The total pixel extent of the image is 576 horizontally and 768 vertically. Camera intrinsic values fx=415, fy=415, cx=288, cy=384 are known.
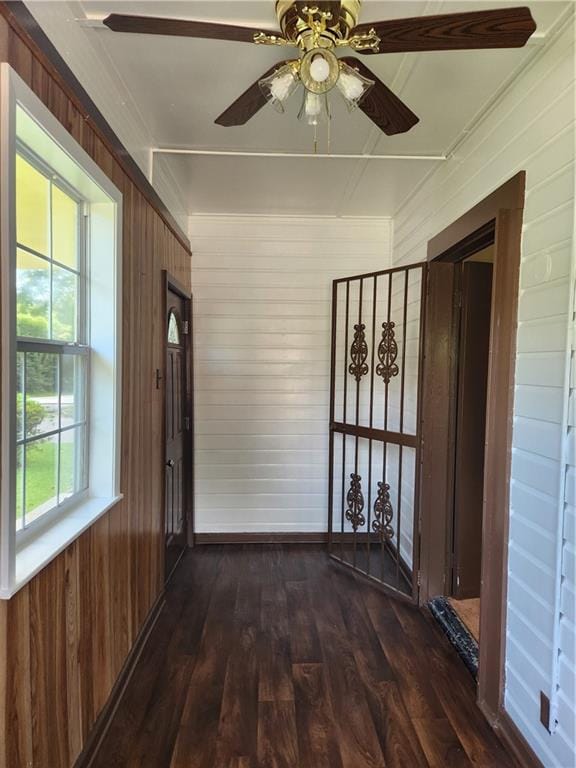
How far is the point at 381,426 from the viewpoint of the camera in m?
3.55

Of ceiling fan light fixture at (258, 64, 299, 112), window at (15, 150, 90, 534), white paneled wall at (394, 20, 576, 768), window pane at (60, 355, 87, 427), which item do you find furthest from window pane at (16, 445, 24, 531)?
white paneled wall at (394, 20, 576, 768)

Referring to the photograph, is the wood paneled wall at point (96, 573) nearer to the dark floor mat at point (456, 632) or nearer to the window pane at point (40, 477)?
the window pane at point (40, 477)

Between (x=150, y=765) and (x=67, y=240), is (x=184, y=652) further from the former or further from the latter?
(x=67, y=240)

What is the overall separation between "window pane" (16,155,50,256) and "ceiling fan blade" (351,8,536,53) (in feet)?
3.73

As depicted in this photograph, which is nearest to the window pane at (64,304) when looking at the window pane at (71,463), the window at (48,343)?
the window at (48,343)

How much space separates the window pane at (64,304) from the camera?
160 centimetres

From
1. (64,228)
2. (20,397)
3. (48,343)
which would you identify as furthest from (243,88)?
(20,397)

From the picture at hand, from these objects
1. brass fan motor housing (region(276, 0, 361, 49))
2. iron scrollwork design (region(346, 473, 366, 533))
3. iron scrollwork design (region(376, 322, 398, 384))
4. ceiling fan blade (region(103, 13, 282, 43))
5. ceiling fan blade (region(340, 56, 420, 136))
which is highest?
brass fan motor housing (region(276, 0, 361, 49))

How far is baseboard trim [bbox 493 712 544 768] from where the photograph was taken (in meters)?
1.58

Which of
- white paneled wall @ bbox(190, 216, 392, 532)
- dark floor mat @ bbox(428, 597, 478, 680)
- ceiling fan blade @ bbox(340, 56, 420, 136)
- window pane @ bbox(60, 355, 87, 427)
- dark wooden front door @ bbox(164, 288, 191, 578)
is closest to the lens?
ceiling fan blade @ bbox(340, 56, 420, 136)

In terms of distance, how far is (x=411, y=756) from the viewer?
1.67 meters

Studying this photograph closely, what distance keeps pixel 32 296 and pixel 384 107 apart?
1.43 metres

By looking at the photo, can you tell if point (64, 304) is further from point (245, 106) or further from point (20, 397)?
point (245, 106)

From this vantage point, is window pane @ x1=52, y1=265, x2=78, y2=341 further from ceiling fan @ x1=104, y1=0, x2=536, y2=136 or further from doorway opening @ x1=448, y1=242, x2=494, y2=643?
doorway opening @ x1=448, y1=242, x2=494, y2=643
